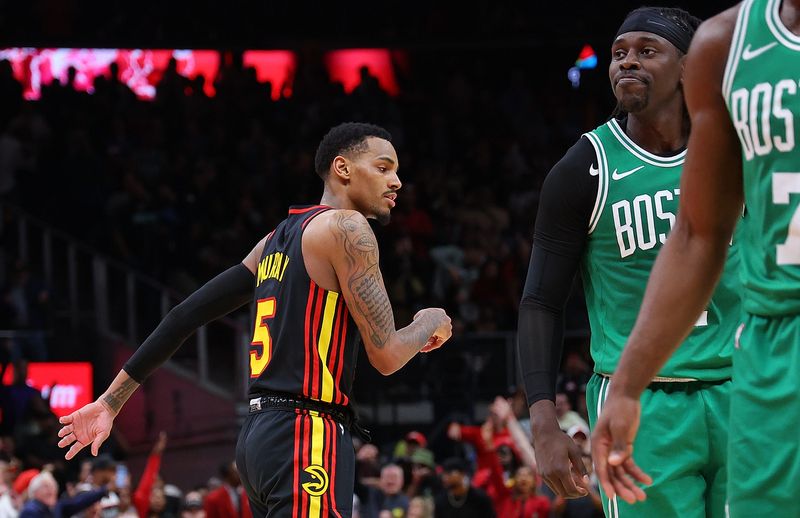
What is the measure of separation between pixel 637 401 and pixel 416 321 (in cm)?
236

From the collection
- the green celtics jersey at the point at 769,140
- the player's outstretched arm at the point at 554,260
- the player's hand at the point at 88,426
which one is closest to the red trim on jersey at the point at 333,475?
the player's outstretched arm at the point at 554,260

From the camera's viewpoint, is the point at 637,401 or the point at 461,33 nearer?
the point at 637,401

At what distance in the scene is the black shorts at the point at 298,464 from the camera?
457 centimetres

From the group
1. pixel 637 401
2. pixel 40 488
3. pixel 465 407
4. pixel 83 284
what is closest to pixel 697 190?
pixel 637 401

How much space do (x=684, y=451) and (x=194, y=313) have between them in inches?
90.8

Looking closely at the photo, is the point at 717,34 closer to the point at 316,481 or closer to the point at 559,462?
the point at 559,462

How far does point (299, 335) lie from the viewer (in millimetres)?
4742

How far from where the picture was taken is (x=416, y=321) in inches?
199

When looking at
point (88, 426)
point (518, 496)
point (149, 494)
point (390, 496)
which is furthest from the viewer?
point (149, 494)

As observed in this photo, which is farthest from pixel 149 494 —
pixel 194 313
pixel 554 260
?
pixel 554 260

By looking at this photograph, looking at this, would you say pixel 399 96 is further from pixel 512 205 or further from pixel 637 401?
pixel 637 401

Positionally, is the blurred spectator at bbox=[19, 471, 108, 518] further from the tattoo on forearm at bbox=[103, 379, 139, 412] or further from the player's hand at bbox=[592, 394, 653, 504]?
the player's hand at bbox=[592, 394, 653, 504]

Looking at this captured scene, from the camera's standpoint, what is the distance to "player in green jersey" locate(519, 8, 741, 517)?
393cm

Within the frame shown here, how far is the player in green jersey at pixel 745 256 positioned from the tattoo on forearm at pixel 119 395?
3151mm
